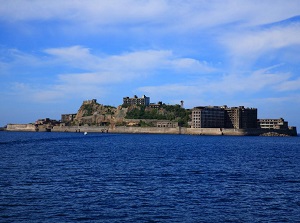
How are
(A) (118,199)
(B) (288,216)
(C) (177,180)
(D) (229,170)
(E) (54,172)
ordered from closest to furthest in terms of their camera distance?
(B) (288,216)
(A) (118,199)
(C) (177,180)
(E) (54,172)
(D) (229,170)

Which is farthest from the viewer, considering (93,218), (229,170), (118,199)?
(229,170)

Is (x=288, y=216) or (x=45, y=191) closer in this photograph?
(x=288, y=216)

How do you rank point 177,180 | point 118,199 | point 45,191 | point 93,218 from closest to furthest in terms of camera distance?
point 93,218 < point 118,199 < point 45,191 < point 177,180

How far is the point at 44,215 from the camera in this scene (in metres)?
21.8

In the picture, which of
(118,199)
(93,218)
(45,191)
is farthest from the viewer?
(45,191)

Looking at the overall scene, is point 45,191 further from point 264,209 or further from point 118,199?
point 264,209

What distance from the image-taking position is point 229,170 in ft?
145

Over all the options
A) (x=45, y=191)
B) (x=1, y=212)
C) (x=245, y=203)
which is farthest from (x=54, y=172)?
(x=245, y=203)

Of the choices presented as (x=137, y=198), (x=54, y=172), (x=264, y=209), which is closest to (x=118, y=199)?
(x=137, y=198)

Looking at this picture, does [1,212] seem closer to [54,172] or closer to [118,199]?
[118,199]

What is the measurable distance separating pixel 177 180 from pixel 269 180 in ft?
27.0

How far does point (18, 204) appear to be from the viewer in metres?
24.1

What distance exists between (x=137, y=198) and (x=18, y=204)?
23.4 ft

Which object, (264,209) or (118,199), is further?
(118,199)
